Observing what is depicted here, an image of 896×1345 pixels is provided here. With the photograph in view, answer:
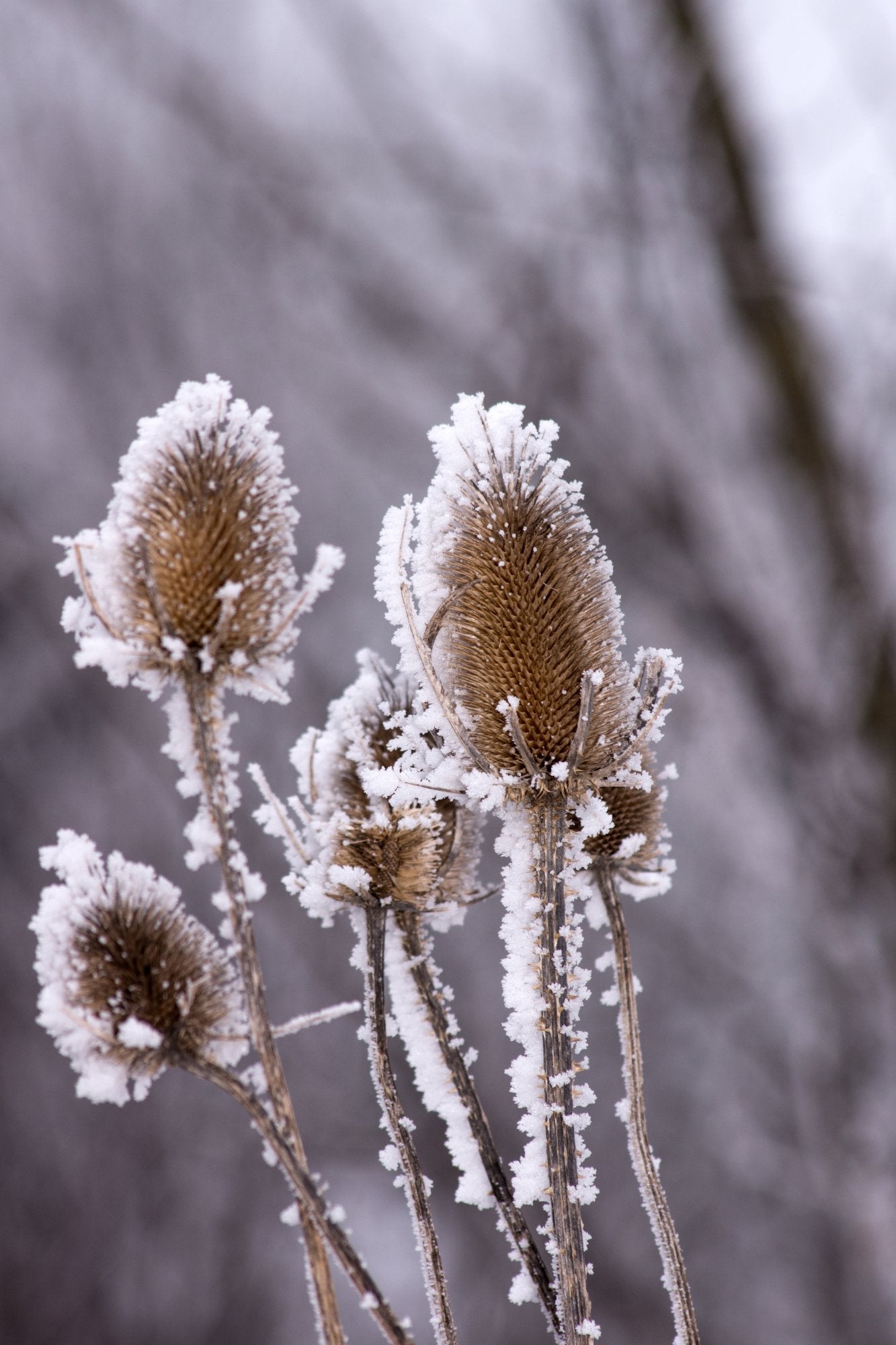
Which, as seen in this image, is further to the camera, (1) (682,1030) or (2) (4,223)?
(2) (4,223)

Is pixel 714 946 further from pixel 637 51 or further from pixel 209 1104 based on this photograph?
pixel 637 51

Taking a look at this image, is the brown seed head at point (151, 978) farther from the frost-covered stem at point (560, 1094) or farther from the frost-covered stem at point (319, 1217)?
the frost-covered stem at point (560, 1094)

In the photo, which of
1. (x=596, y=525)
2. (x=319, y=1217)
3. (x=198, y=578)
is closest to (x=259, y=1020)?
(x=319, y=1217)

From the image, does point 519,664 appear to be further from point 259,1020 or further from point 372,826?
point 259,1020

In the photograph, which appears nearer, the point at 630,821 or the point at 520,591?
the point at 520,591

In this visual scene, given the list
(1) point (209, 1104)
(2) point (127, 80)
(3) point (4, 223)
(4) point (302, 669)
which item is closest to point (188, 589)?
(4) point (302, 669)

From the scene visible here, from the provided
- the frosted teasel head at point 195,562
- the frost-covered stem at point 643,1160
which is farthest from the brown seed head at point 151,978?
the frost-covered stem at point 643,1160

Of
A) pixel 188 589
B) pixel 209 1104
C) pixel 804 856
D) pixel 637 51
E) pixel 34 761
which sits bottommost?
pixel 209 1104
